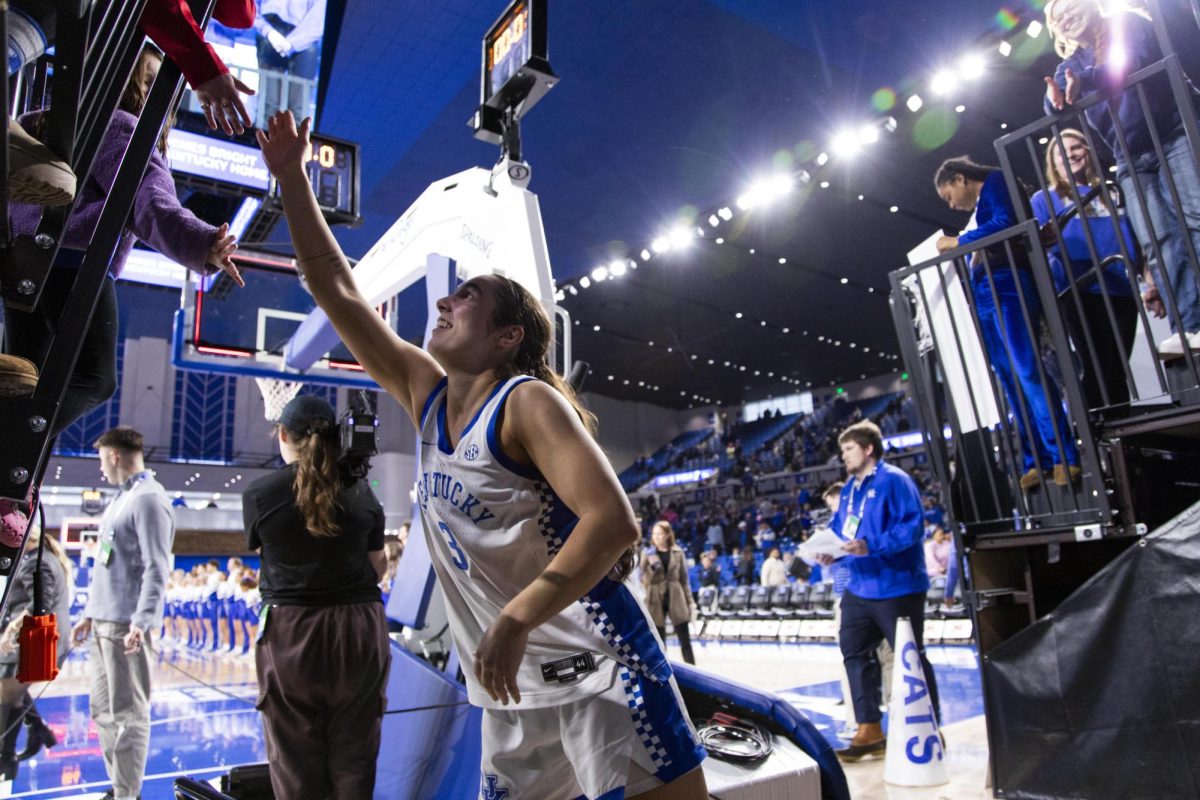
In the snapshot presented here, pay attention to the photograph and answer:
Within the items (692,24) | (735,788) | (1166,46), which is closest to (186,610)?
(692,24)

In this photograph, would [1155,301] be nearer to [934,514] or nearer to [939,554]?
[939,554]

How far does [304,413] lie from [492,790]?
1.99 meters

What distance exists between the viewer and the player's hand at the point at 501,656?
52.1 inches

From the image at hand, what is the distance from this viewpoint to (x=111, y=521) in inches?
180

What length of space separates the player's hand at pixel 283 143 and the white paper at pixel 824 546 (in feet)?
12.0

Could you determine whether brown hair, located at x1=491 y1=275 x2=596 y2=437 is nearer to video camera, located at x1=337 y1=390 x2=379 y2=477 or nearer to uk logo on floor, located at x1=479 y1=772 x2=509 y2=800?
uk logo on floor, located at x1=479 y1=772 x2=509 y2=800

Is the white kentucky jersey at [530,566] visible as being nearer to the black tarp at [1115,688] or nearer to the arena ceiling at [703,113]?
the black tarp at [1115,688]

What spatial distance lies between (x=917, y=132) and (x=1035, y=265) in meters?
11.3

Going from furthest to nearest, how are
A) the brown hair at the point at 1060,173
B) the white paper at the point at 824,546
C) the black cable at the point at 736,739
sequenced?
1. the white paper at the point at 824,546
2. the brown hair at the point at 1060,173
3. the black cable at the point at 736,739

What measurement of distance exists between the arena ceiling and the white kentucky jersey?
7.05 m

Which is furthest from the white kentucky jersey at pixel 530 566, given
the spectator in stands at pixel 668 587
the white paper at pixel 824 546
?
the spectator in stands at pixel 668 587

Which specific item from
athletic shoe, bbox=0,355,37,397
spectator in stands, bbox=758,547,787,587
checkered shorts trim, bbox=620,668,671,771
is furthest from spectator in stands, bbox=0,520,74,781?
spectator in stands, bbox=758,547,787,587

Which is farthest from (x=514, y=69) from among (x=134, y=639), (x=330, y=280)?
(x=134, y=639)

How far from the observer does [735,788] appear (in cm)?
248
